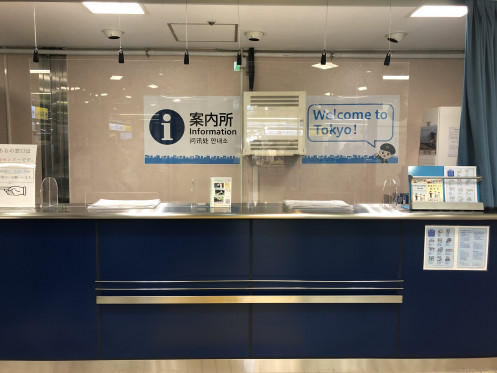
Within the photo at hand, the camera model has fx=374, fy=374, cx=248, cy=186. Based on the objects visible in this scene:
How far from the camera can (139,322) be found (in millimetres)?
2402

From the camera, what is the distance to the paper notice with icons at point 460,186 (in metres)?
2.49

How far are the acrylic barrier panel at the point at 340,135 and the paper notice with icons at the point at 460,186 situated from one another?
1110 millimetres

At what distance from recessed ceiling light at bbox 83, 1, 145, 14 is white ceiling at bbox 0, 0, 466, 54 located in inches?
3.0

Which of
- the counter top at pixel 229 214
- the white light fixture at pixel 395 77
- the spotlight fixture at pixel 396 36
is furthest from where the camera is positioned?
the spotlight fixture at pixel 396 36

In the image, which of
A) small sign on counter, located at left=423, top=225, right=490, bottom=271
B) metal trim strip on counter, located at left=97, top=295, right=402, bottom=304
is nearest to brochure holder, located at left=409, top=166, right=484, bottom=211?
small sign on counter, located at left=423, top=225, right=490, bottom=271

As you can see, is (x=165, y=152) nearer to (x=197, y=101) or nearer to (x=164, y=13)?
(x=197, y=101)

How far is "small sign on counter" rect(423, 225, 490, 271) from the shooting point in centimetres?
242

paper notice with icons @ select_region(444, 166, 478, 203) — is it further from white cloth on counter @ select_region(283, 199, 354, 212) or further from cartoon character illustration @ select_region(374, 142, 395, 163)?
cartoon character illustration @ select_region(374, 142, 395, 163)

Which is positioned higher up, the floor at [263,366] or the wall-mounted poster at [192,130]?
the wall-mounted poster at [192,130]

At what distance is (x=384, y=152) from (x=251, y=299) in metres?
2.21

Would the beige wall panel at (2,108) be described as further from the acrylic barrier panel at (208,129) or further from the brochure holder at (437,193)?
the brochure holder at (437,193)

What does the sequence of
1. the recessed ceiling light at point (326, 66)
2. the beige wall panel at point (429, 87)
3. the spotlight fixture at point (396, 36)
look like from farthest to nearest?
the beige wall panel at point (429, 87), the recessed ceiling light at point (326, 66), the spotlight fixture at point (396, 36)

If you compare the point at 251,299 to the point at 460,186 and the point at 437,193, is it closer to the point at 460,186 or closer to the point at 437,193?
the point at 437,193

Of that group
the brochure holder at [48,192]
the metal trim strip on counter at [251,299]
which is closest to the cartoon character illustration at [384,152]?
the metal trim strip on counter at [251,299]
